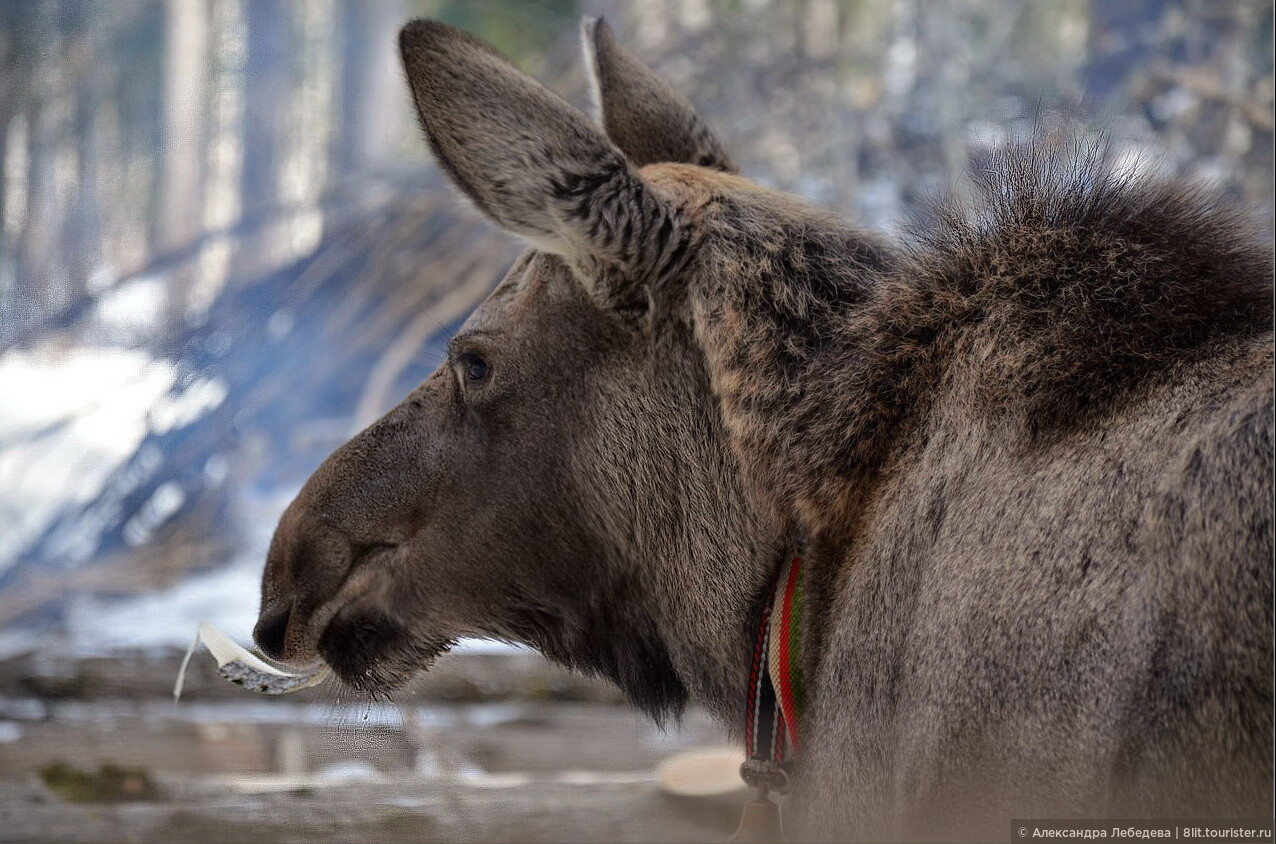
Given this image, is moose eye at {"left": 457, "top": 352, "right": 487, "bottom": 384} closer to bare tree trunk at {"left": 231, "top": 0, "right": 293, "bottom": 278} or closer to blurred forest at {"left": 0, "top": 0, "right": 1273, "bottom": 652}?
blurred forest at {"left": 0, "top": 0, "right": 1273, "bottom": 652}

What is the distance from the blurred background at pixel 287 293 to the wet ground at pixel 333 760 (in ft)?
0.05

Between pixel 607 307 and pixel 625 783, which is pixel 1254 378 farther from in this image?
pixel 625 783

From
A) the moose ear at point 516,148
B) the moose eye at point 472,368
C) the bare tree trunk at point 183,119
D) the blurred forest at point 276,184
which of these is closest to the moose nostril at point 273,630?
the moose eye at point 472,368

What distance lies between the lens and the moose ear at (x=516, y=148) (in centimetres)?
206

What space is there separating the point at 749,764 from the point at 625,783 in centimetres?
185

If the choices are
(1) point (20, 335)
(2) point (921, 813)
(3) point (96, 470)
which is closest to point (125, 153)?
(3) point (96, 470)

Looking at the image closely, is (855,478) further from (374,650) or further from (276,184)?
(276,184)

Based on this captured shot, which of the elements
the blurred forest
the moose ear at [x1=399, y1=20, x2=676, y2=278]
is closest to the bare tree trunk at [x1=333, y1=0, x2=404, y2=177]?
the blurred forest

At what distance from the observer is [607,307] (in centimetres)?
230

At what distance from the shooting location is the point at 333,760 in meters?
3.45

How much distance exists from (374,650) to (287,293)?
4605mm

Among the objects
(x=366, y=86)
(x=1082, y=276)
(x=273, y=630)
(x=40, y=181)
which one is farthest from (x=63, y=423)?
(x=366, y=86)

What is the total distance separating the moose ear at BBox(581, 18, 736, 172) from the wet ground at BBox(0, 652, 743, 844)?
128cm

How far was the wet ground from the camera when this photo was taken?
3.08 meters
